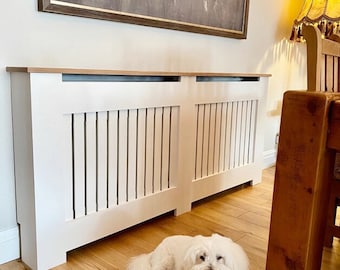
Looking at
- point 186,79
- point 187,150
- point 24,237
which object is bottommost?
point 24,237

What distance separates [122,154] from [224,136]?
81 cm

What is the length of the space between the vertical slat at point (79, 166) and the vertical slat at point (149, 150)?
0.36m

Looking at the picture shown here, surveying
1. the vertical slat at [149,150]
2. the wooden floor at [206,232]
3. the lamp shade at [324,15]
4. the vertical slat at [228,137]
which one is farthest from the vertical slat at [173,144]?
the lamp shade at [324,15]

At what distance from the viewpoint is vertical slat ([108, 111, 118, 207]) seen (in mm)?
1540

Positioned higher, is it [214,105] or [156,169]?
[214,105]

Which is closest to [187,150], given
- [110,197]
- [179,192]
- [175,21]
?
[179,192]

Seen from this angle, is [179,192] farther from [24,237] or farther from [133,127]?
[24,237]

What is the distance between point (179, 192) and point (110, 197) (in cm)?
47

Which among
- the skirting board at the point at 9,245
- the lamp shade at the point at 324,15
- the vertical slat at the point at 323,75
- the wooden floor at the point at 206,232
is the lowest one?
the wooden floor at the point at 206,232

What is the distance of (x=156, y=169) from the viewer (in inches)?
70.4

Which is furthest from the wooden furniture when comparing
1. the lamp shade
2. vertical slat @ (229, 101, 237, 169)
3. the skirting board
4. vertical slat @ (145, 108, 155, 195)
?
the lamp shade

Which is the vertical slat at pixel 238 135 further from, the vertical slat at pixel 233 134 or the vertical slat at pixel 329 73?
the vertical slat at pixel 329 73

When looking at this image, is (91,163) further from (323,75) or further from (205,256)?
(323,75)

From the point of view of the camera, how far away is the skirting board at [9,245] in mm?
1455
